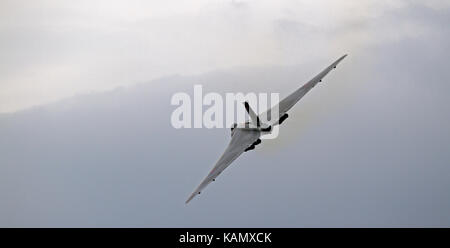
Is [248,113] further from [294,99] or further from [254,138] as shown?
[294,99]

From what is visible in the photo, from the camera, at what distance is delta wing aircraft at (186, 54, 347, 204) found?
310 ft

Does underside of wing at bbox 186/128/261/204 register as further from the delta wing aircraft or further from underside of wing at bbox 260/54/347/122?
underside of wing at bbox 260/54/347/122

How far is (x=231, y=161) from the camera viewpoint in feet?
313

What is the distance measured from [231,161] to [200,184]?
699 centimetres

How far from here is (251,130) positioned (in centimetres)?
10194

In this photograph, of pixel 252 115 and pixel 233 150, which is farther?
pixel 252 115

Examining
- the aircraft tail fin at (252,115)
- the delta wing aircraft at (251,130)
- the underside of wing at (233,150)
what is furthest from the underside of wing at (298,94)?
the underside of wing at (233,150)

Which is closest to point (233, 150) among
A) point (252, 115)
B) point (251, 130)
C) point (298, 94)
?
point (251, 130)

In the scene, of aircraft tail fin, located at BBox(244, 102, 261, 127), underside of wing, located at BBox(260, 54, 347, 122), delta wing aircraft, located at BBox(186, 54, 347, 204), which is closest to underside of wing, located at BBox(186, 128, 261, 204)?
delta wing aircraft, located at BBox(186, 54, 347, 204)

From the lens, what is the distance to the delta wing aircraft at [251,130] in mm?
94625

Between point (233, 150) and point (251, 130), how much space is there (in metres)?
5.22

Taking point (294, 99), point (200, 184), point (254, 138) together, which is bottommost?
point (200, 184)

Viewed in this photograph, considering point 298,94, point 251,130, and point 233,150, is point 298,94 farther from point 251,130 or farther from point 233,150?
point 233,150

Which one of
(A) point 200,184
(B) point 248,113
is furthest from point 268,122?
(A) point 200,184
